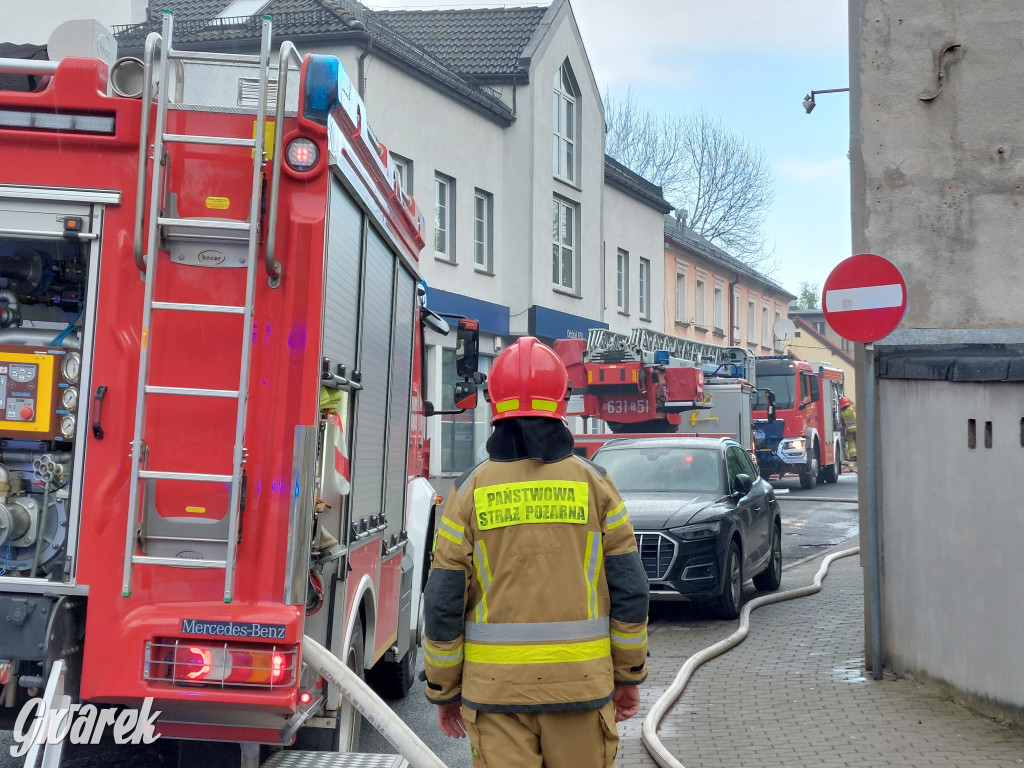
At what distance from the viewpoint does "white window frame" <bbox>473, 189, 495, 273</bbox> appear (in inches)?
1036

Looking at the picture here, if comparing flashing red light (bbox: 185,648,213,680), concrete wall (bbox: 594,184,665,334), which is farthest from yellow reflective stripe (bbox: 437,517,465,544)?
concrete wall (bbox: 594,184,665,334)

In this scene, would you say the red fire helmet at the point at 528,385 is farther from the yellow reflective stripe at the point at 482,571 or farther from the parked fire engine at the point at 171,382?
the parked fire engine at the point at 171,382

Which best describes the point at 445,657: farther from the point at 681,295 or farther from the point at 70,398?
the point at 681,295

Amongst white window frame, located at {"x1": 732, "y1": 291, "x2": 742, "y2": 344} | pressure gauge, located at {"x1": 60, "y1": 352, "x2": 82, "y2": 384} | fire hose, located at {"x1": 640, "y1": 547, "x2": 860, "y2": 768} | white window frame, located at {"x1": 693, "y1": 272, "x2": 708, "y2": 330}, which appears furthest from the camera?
white window frame, located at {"x1": 732, "y1": 291, "x2": 742, "y2": 344}

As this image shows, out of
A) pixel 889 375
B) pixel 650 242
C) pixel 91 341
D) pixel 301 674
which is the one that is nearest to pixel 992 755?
pixel 889 375

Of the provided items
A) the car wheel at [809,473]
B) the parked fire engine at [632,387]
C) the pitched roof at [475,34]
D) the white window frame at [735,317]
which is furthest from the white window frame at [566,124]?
the white window frame at [735,317]

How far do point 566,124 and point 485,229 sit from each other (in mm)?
5292

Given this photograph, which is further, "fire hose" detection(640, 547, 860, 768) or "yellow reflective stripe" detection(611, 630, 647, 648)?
"fire hose" detection(640, 547, 860, 768)

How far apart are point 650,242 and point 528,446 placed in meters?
33.7

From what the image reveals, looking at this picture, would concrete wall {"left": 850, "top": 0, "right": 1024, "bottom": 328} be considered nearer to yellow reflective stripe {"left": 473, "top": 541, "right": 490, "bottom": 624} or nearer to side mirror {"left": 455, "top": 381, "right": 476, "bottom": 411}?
side mirror {"left": 455, "top": 381, "right": 476, "bottom": 411}

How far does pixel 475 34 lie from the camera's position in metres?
28.6

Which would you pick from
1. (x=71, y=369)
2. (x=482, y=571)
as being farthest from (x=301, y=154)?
(x=482, y=571)

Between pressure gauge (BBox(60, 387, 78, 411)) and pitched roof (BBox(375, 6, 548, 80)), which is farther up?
pitched roof (BBox(375, 6, 548, 80))

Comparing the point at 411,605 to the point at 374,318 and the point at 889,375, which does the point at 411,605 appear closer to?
the point at 374,318
